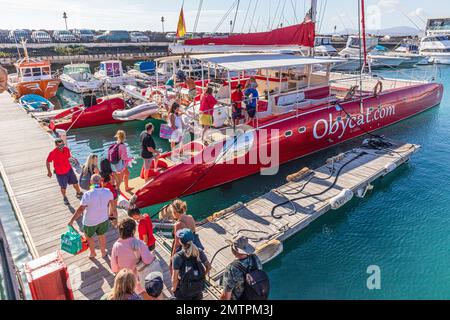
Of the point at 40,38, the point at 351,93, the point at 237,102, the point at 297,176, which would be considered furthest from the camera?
the point at 40,38

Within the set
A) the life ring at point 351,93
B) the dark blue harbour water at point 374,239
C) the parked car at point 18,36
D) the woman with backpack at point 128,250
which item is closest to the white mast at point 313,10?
the life ring at point 351,93

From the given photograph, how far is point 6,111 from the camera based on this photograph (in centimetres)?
1975

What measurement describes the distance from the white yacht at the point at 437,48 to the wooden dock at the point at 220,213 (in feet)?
140

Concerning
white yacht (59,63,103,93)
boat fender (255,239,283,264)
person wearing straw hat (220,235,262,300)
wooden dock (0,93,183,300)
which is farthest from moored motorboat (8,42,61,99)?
person wearing straw hat (220,235,262,300)

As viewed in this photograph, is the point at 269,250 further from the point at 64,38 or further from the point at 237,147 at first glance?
the point at 64,38

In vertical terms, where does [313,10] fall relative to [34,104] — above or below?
above

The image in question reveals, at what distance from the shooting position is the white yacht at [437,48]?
45.8 metres

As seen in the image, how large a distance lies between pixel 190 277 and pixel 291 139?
8.29 metres

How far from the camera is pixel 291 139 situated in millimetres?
11680

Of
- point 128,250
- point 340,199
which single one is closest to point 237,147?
point 340,199

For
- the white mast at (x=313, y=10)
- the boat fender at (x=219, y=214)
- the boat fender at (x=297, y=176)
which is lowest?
the boat fender at (x=219, y=214)

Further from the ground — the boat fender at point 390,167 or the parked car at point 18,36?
the parked car at point 18,36

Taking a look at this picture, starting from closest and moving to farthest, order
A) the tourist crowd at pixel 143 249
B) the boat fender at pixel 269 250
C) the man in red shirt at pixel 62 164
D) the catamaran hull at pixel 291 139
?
the tourist crowd at pixel 143 249 → the boat fender at pixel 269 250 → the man in red shirt at pixel 62 164 → the catamaran hull at pixel 291 139

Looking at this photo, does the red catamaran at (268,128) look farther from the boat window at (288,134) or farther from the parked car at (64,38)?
the parked car at (64,38)
